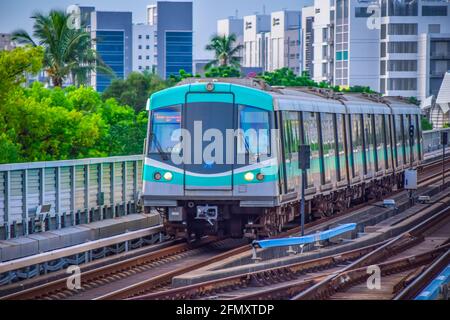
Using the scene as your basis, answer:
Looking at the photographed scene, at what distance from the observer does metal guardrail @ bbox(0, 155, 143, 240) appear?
70.4 ft

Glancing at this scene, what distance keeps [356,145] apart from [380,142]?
3.99 meters

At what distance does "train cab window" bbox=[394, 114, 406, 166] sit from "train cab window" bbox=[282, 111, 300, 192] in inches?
553

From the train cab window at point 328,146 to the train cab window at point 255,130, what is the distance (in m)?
5.16

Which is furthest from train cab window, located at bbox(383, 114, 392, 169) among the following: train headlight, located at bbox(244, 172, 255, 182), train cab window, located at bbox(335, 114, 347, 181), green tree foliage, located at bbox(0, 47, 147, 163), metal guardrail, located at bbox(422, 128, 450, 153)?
metal guardrail, located at bbox(422, 128, 450, 153)

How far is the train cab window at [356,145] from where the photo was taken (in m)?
30.2

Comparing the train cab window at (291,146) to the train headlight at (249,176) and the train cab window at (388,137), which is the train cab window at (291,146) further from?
the train cab window at (388,137)

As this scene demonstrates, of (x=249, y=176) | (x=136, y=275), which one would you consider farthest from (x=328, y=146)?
(x=136, y=275)

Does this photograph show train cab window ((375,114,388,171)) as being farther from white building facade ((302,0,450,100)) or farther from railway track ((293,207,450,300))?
white building facade ((302,0,450,100))

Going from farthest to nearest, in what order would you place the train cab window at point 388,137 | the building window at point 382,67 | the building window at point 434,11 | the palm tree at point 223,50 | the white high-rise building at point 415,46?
the building window at point 382,67, the building window at point 434,11, the white high-rise building at point 415,46, the palm tree at point 223,50, the train cab window at point 388,137

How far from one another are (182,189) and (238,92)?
6.33ft

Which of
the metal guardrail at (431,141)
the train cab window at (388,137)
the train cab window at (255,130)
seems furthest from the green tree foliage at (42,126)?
the metal guardrail at (431,141)

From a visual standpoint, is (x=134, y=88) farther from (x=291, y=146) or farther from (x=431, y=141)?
(x=291, y=146)
